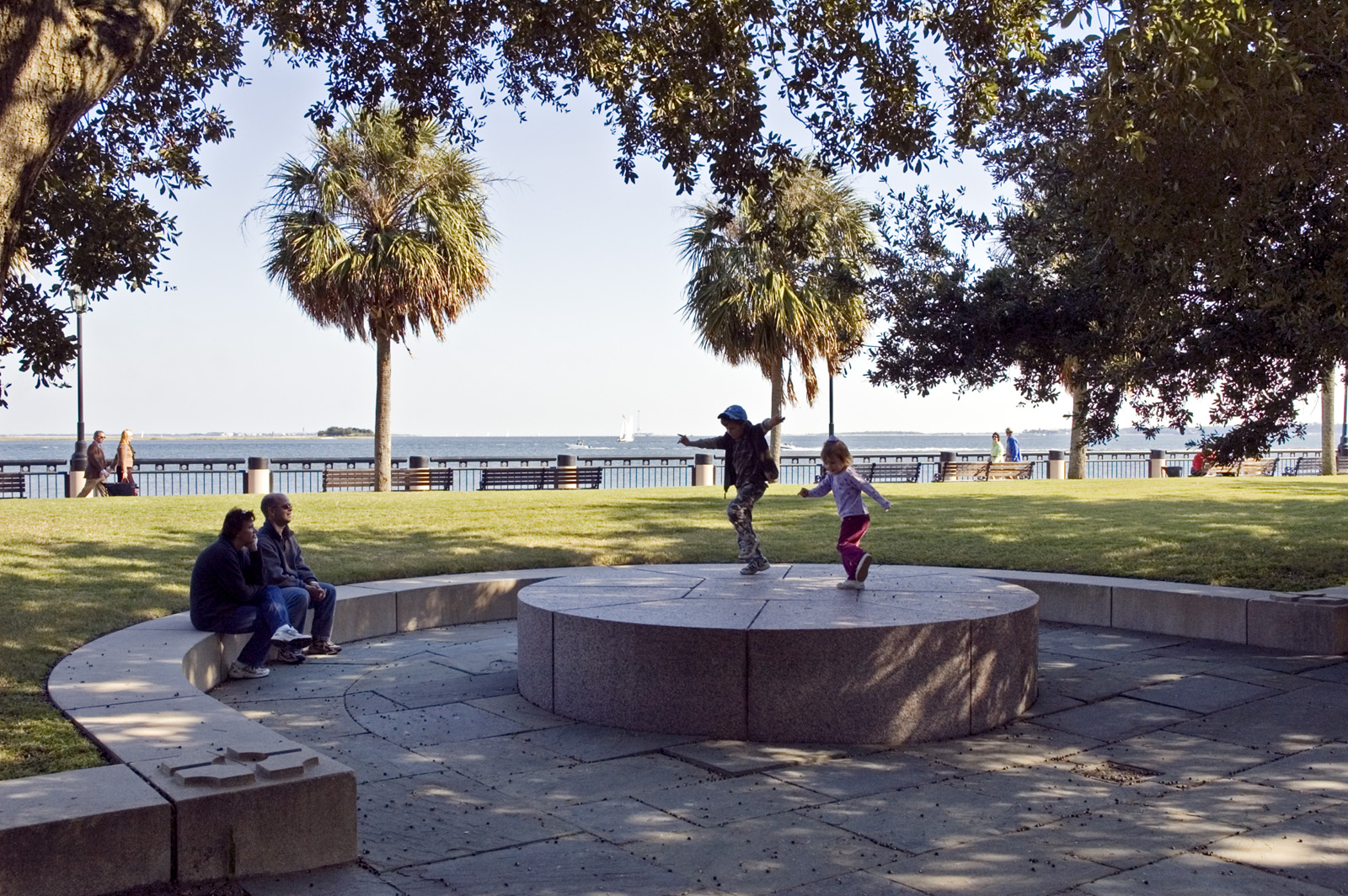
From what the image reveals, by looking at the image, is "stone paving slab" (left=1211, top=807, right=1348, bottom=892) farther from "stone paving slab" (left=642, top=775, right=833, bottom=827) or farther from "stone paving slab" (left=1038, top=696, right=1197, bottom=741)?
"stone paving slab" (left=642, top=775, right=833, bottom=827)

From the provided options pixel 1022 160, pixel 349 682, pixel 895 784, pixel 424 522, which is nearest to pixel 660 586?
pixel 349 682

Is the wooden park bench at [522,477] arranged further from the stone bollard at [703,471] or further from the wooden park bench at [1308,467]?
the wooden park bench at [1308,467]

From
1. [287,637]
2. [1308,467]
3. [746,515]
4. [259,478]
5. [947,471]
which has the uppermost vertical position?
[1308,467]

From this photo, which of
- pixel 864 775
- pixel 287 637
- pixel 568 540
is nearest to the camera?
pixel 864 775

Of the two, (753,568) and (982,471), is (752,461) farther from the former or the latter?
(982,471)

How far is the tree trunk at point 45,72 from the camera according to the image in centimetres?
415

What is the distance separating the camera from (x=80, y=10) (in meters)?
4.46

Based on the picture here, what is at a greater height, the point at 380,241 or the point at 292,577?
the point at 380,241

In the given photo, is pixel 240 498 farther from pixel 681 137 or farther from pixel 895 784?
pixel 895 784

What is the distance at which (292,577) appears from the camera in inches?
329

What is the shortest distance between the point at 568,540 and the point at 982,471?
833 inches

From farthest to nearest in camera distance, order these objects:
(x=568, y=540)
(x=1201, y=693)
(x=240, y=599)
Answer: (x=568, y=540), (x=240, y=599), (x=1201, y=693)

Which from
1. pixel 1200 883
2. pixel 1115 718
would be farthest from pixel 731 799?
pixel 1115 718

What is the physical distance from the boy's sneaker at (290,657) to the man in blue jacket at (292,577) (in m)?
0.19
